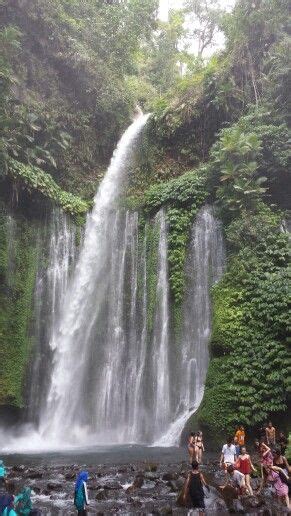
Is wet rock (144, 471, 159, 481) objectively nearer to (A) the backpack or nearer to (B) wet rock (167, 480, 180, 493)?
(B) wet rock (167, 480, 180, 493)

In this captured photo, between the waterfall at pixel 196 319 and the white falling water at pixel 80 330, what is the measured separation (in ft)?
9.24

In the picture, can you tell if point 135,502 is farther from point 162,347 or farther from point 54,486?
point 162,347

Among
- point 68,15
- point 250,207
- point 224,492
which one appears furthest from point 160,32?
point 224,492

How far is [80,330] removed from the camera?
19.3 m

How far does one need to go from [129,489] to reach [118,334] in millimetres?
9943

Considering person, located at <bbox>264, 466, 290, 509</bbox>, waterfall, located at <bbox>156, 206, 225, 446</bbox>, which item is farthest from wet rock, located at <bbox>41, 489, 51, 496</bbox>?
waterfall, located at <bbox>156, 206, 225, 446</bbox>

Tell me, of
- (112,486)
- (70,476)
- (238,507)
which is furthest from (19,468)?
(238,507)

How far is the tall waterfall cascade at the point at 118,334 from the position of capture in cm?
1681

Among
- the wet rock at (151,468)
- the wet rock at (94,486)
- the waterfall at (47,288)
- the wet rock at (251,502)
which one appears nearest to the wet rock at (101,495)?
the wet rock at (94,486)

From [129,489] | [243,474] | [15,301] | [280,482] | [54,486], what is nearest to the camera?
[280,482]

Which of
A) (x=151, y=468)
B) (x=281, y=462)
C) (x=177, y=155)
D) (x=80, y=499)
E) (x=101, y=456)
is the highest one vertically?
(x=177, y=155)

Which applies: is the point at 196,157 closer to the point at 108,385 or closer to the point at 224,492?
the point at 108,385

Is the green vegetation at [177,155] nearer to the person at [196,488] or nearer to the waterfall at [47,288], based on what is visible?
the waterfall at [47,288]

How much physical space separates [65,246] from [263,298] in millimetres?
9818
